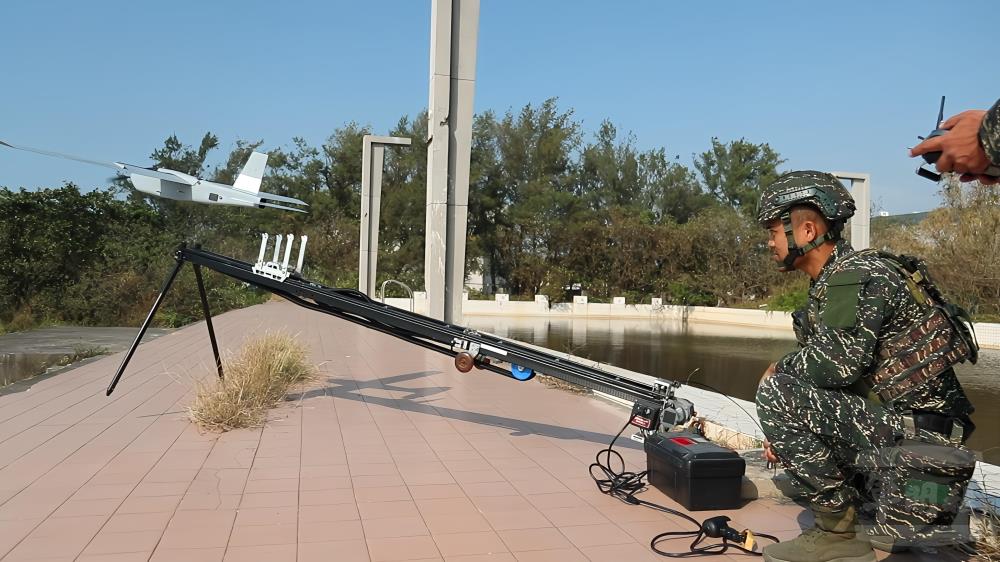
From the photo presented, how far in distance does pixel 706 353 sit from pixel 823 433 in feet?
45.6

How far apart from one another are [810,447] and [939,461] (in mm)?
406

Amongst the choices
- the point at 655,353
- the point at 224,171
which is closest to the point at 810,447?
the point at 655,353

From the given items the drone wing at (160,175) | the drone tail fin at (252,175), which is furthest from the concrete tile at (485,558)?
the drone tail fin at (252,175)

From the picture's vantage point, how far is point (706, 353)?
1606 cm

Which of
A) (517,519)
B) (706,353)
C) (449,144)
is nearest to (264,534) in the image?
(517,519)

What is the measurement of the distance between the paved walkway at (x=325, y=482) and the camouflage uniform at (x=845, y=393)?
31.9 inches

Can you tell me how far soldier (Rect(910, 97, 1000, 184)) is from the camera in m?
1.96

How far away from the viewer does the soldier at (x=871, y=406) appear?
2.47 meters

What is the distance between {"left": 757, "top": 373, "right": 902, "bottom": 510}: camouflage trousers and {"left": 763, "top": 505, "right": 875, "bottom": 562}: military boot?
84 mm

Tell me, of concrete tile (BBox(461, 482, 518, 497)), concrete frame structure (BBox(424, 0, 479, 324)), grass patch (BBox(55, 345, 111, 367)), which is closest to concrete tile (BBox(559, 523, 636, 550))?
concrete tile (BBox(461, 482, 518, 497))

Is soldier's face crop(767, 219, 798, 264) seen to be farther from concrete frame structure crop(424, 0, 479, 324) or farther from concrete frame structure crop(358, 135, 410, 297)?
concrete frame structure crop(358, 135, 410, 297)

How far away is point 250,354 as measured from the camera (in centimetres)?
635

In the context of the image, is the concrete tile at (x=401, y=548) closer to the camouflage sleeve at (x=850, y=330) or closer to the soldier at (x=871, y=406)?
the soldier at (x=871, y=406)

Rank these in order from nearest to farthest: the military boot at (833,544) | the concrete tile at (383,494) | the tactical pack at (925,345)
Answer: the tactical pack at (925,345) < the military boot at (833,544) < the concrete tile at (383,494)
